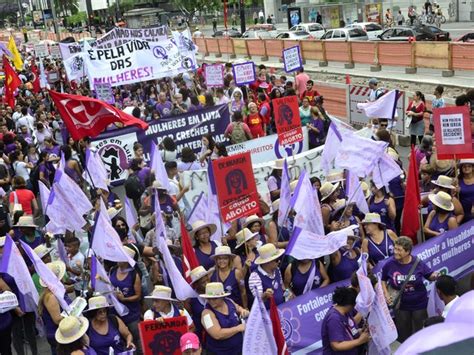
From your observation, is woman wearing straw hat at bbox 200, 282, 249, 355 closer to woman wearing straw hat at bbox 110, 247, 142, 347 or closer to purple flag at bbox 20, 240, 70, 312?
woman wearing straw hat at bbox 110, 247, 142, 347

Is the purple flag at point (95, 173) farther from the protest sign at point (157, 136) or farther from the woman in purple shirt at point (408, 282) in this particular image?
the woman in purple shirt at point (408, 282)

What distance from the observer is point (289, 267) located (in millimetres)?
6504

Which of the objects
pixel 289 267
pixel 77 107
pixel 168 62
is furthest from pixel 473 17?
pixel 289 267

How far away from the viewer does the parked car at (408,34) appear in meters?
28.0

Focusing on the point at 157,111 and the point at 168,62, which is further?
the point at 168,62

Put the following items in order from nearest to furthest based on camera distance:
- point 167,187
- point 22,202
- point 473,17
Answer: point 167,187 < point 22,202 < point 473,17

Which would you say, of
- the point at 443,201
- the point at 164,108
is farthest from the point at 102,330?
the point at 164,108

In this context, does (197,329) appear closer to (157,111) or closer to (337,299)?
(337,299)

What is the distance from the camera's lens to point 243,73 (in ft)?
54.0

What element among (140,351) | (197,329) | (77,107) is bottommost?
(140,351)

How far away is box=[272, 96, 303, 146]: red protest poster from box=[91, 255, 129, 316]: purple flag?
4.55m

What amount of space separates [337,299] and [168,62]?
12956 millimetres

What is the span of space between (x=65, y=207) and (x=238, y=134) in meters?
4.76

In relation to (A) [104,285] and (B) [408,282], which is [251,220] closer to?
(A) [104,285]
